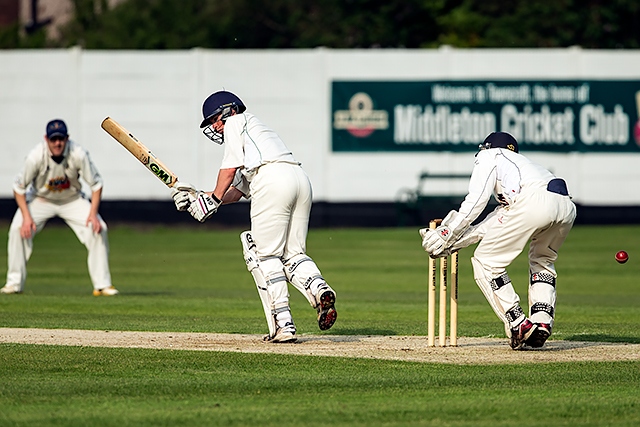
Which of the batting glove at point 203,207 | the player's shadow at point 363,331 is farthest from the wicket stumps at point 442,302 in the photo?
the batting glove at point 203,207

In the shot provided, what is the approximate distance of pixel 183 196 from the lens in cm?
929

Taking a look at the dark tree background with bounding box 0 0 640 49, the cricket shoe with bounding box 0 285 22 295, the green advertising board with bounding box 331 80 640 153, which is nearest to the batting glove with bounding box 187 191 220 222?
the cricket shoe with bounding box 0 285 22 295

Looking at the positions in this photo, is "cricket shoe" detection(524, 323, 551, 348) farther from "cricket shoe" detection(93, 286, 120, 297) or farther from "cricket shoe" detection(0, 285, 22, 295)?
"cricket shoe" detection(0, 285, 22, 295)

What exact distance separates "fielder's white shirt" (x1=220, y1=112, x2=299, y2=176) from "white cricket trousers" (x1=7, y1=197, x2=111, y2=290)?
5.84 metres

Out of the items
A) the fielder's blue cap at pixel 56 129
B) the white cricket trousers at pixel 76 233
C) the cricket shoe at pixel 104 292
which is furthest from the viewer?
the cricket shoe at pixel 104 292

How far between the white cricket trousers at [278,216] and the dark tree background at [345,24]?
26.6 metres

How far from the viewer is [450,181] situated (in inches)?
1104

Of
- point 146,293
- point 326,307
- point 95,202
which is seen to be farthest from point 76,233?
point 326,307

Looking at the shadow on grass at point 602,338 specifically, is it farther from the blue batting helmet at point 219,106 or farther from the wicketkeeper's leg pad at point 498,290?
the blue batting helmet at point 219,106

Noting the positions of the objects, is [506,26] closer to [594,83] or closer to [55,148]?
[594,83]

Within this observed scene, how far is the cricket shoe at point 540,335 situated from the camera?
28.9 feet

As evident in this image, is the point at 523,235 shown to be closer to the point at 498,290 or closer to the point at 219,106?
the point at 498,290

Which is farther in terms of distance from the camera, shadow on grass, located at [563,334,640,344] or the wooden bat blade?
shadow on grass, located at [563,334,640,344]

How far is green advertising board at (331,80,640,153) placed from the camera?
28.1 m
